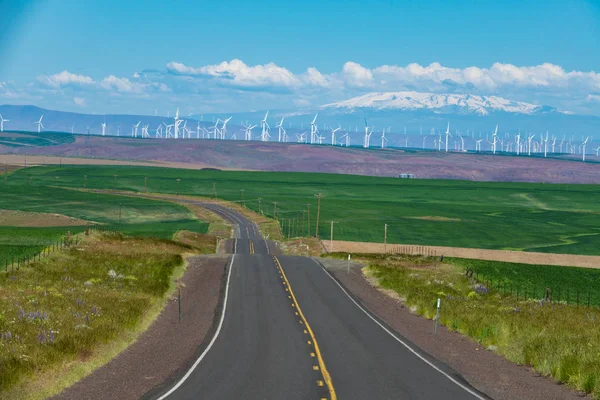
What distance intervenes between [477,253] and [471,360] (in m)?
94.8

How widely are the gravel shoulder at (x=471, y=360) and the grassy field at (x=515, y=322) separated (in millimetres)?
597

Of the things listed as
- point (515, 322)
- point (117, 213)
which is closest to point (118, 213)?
point (117, 213)

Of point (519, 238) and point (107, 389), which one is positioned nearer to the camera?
point (107, 389)

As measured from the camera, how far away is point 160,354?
37000 mm

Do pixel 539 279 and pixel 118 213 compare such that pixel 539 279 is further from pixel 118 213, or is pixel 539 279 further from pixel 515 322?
pixel 118 213

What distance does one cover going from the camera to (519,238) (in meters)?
157

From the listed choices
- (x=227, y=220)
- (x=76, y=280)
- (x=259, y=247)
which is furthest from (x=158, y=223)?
(x=76, y=280)

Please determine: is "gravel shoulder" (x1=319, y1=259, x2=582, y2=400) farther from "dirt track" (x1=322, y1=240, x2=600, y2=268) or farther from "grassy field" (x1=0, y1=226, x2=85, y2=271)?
"dirt track" (x1=322, y1=240, x2=600, y2=268)

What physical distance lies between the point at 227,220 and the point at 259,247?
171ft

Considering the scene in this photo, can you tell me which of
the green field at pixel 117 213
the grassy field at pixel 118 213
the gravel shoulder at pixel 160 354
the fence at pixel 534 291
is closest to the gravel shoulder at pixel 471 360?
the gravel shoulder at pixel 160 354

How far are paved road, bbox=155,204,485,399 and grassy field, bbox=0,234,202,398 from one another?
4709mm

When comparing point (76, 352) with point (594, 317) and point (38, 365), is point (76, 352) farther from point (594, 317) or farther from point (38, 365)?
point (594, 317)

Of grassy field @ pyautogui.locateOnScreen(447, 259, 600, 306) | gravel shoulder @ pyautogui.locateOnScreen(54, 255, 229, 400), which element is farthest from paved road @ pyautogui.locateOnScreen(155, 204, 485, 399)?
grassy field @ pyautogui.locateOnScreen(447, 259, 600, 306)

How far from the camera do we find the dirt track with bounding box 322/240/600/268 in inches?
4702
